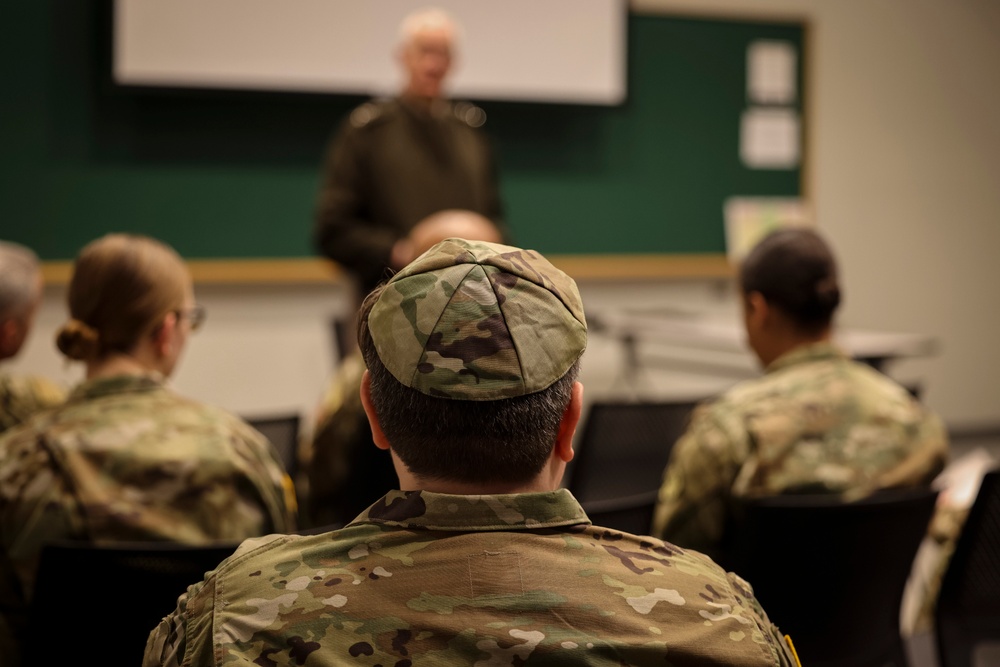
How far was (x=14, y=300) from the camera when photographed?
213 centimetres

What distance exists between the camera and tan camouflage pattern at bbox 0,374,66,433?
2.16 m

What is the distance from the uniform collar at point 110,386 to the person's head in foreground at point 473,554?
789 mm

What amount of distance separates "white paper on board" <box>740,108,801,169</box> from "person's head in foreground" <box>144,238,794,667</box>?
501 centimetres

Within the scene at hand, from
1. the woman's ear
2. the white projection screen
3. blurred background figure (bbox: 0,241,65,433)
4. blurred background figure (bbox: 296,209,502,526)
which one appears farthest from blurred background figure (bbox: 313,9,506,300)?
the woman's ear

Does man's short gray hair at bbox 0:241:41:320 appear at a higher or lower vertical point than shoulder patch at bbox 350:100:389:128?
lower

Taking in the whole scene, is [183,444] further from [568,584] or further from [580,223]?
[580,223]

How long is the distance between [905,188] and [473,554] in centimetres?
590

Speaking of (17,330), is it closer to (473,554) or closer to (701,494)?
(701,494)

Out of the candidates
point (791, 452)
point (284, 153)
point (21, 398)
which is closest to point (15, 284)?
point (21, 398)

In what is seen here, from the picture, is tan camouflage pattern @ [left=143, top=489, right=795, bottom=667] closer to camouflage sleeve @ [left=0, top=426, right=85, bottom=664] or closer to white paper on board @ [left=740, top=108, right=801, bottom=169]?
camouflage sleeve @ [left=0, top=426, right=85, bottom=664]

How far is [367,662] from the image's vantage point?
0.86 m

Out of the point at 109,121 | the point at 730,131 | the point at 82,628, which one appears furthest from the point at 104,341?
the point at 730,131

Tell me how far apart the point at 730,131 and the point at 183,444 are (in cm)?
458

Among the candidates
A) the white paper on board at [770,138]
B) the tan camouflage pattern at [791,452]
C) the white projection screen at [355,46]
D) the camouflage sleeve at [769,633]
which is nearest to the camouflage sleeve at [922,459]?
the tan camouflage pattern at [791,452]
